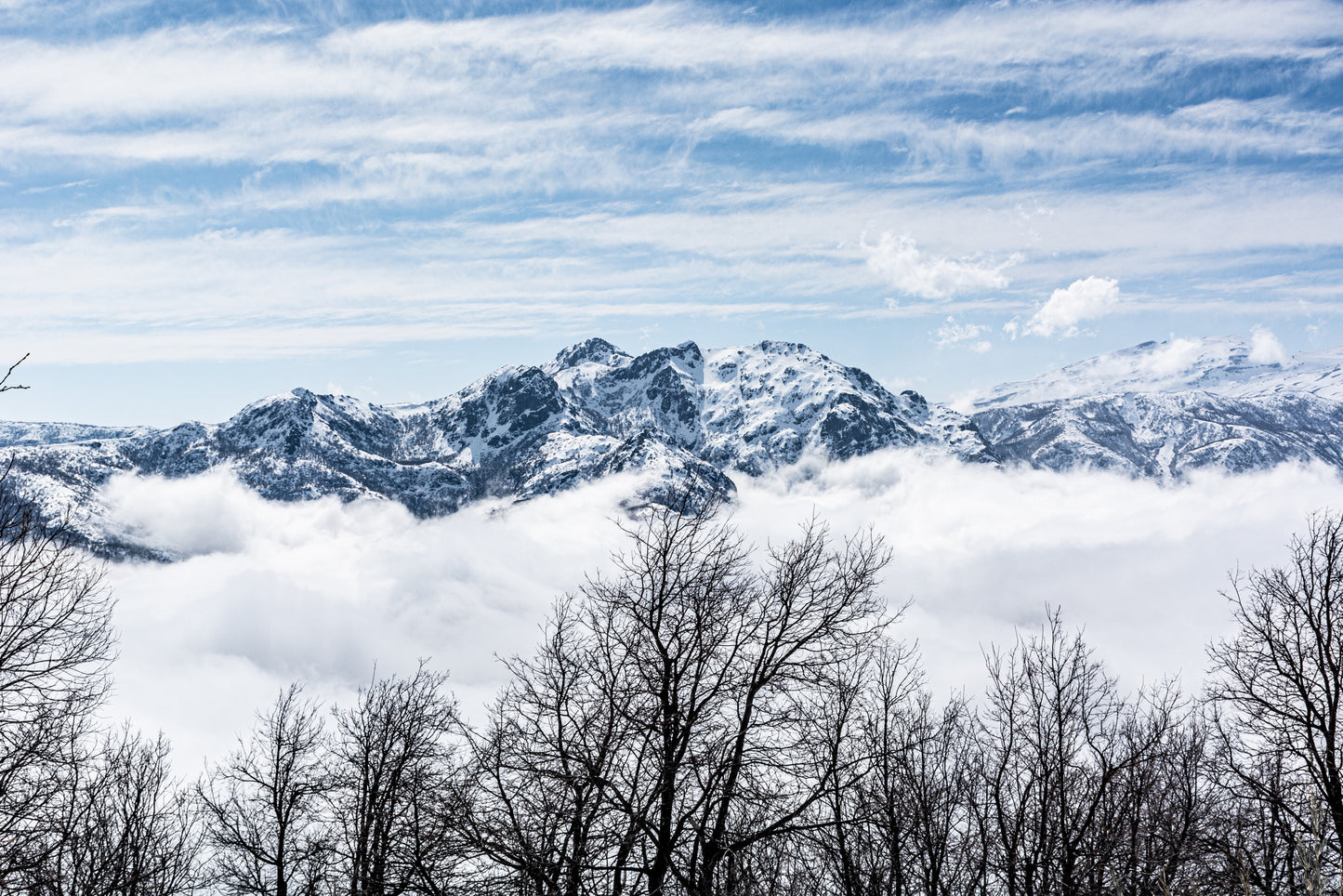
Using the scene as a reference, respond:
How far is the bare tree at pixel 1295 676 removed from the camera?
20.1 m

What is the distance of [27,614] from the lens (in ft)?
54.2

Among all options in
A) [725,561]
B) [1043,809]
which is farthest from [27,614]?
[1043,809]

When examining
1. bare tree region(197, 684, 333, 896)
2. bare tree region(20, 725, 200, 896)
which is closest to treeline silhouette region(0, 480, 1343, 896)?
bare tree region(20, 725, 200, 896)

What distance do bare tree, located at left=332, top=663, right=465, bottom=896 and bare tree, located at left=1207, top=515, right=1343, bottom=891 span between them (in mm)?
19408

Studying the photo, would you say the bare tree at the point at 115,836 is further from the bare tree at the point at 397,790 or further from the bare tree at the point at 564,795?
the bare tree at the point at 564,795

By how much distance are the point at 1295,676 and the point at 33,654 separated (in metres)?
30.8

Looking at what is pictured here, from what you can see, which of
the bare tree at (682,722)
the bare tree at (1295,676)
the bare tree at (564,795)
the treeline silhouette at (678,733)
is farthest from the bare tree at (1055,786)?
the bare tree at (564,795)

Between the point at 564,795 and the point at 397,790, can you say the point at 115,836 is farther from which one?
the point at 564,795

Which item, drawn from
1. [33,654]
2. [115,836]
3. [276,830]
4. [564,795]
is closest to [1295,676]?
[564,795]

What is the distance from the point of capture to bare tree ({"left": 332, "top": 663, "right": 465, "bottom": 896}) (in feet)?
44.5

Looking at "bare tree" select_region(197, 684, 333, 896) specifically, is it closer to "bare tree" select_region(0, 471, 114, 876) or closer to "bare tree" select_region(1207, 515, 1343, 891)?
"bare tree" select_region(0, 471, 114, 876)

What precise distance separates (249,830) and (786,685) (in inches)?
1090

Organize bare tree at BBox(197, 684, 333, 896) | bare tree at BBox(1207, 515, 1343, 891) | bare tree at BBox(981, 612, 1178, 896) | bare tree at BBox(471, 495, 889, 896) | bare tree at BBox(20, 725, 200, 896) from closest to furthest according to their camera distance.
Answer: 1. bare tree at BBox(471, 495, 889, 896)
2. bare tree at BBox(981, 612, 1178, 896)
3. bare tree at BBox(1207, 515, 1343, 891)
4. bare tree at BBox(20, 725, 200, 896)
5. bare tree at BBox(197, 684, 333, 896)

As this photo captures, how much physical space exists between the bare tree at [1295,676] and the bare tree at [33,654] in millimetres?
27312
